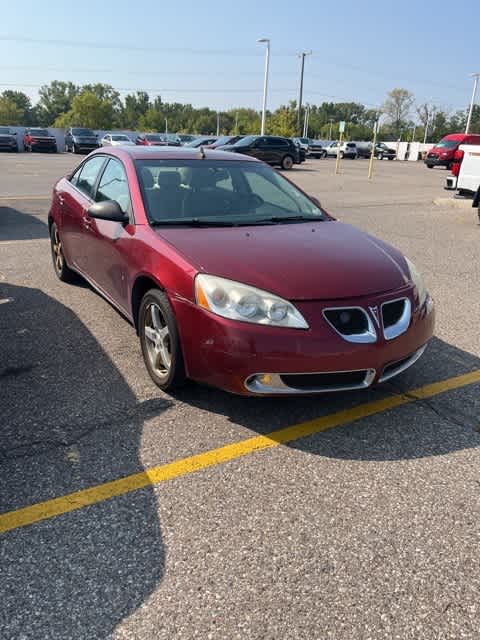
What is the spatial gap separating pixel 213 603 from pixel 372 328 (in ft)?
5.57

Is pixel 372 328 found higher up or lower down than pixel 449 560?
higher up

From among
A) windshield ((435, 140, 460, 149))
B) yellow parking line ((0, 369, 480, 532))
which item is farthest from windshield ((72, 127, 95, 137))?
yellow parking line ((0, 369, 480, 532))

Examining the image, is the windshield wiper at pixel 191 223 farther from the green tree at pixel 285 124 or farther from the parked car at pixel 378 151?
the green tree at pixel 285 124

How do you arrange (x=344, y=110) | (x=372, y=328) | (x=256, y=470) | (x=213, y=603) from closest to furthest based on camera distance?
(x=213, y=603) < (x=256, y=470) < (x=372, y=328) < (x=344, y=110)

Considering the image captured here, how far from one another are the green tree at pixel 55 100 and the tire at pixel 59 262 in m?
135

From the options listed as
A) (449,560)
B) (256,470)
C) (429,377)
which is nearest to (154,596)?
(256,470)

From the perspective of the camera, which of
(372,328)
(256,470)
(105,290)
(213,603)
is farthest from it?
(105,290)

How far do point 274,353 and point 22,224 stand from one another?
7.99m

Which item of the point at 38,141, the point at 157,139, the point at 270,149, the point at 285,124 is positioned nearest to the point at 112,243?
the point at 270,149

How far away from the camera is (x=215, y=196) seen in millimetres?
4262

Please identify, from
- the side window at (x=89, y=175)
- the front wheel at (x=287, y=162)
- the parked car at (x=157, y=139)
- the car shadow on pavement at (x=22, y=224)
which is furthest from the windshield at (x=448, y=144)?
the side window at (x=89, y=175)

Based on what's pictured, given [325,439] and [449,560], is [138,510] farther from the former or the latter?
[449,560]

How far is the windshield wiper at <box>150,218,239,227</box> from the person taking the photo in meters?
3.85

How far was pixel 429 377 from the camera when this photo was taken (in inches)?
159
